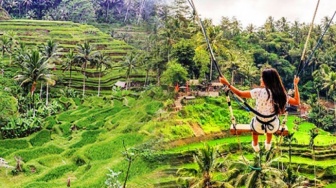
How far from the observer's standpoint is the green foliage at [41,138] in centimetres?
1769

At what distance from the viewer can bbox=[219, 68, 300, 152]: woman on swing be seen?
3.20 meters

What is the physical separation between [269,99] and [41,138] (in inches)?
633

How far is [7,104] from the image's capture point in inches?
722

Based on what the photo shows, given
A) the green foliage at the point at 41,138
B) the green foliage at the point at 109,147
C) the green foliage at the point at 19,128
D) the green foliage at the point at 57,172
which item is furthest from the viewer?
the green foliage at the point at 19,128

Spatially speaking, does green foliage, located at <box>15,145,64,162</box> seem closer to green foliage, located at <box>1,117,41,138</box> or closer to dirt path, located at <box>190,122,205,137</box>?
green foliage, located at <box>1,117,41,138</box>

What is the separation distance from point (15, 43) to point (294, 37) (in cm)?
2090

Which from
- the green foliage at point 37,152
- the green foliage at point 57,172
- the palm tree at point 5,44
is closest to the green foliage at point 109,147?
the green foliage at point 57,172

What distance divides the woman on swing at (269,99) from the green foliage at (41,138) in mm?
15472

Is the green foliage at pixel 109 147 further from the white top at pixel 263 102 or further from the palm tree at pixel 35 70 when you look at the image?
the white top at pixel 263 102

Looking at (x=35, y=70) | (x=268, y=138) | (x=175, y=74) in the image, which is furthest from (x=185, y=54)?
(x=268, y=138)

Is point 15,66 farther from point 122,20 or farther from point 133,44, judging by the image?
point 122,20

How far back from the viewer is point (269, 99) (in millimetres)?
3262

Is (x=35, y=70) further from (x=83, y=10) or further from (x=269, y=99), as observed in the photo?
(x=83, y=10)

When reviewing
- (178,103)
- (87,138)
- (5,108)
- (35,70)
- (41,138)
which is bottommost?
(41,138)
